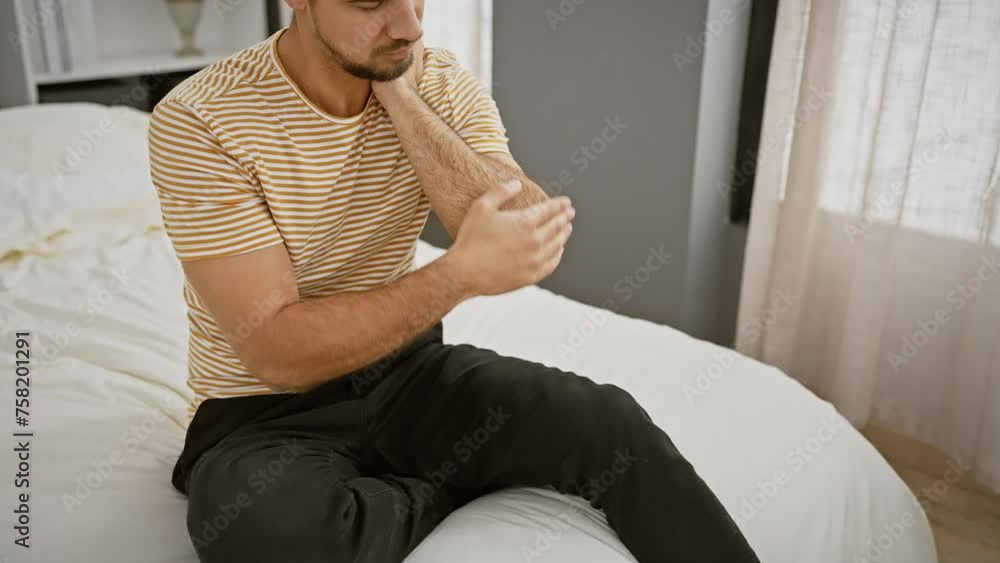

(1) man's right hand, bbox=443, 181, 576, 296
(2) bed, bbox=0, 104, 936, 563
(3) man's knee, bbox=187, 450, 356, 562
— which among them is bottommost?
(2) bed, bbox=0, 104, 936, 563

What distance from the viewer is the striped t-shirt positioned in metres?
1.05

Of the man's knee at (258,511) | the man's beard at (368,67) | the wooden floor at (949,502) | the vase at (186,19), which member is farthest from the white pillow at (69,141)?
the wooden floor at (949,502)

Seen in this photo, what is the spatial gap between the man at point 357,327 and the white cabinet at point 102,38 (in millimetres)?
1744

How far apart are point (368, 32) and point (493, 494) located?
2.03 ft

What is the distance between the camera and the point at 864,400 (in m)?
2.09

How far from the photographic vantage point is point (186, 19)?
9.79 ft

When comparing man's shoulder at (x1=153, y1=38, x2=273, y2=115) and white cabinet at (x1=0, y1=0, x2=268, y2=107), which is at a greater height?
man's shoulder at (x1=153, y1=38, x2=273, y2=115)

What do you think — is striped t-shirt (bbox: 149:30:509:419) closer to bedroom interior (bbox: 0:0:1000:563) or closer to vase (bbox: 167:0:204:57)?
bedroom interior (bbox: 0:0:1000:563)

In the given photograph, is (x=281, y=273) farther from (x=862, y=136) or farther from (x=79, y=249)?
(x=862, y=136)

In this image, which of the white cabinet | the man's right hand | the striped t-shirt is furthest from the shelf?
the man's right hand

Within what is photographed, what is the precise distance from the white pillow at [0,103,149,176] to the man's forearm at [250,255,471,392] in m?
1.40

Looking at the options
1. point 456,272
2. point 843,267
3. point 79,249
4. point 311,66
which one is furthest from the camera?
point 843,267

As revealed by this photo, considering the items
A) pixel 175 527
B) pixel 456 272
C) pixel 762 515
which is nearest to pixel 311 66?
pixel 456 272

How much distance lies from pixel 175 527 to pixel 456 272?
49 cm
